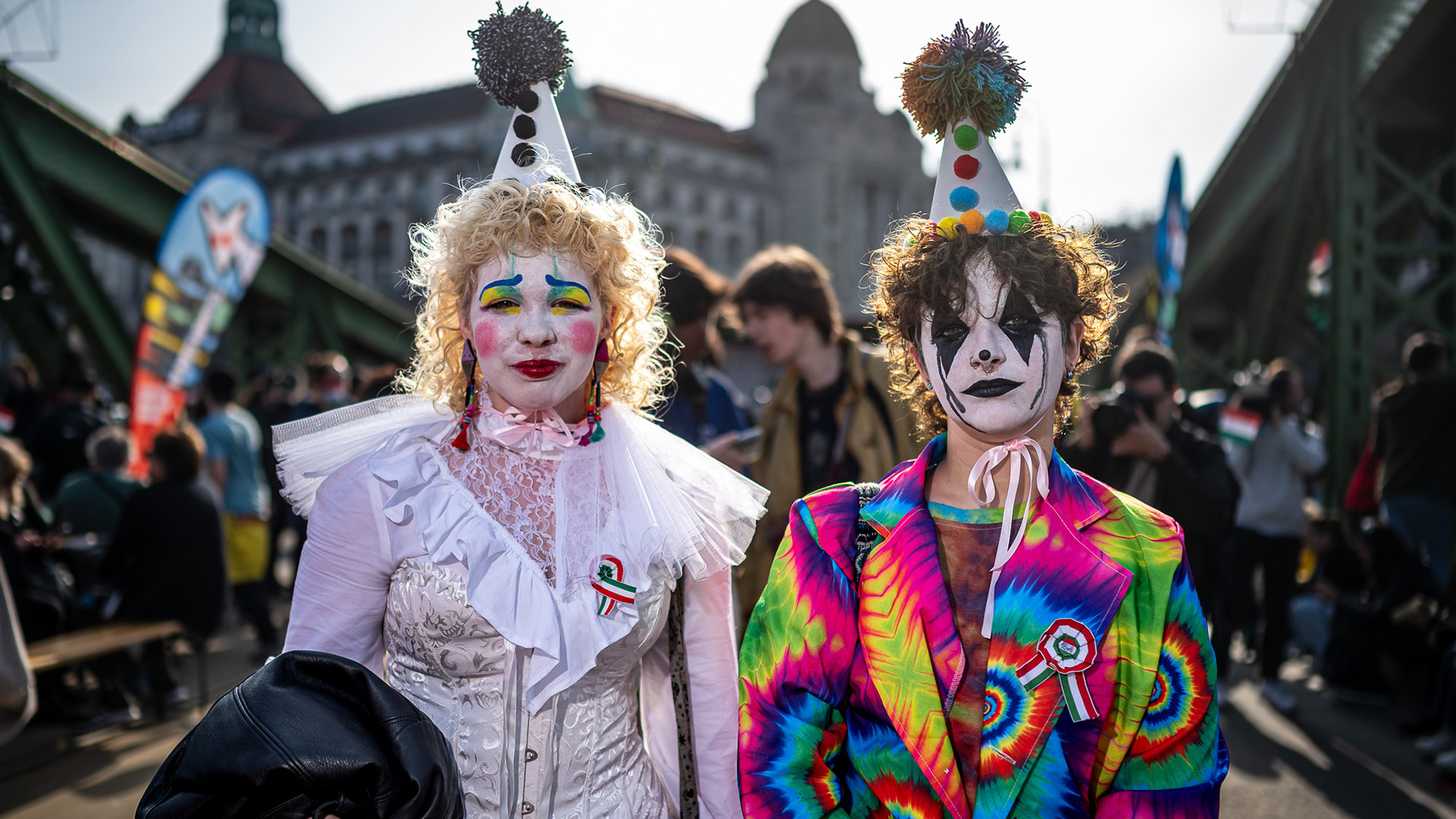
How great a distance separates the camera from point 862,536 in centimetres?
190

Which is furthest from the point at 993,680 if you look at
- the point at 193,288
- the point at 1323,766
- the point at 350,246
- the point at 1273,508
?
the point at 350,246

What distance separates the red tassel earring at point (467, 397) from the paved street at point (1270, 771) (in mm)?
3347

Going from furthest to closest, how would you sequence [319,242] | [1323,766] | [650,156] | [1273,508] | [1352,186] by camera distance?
[319,242]
[650,156]
[1352,186]
[1273,508]
[1323,766]

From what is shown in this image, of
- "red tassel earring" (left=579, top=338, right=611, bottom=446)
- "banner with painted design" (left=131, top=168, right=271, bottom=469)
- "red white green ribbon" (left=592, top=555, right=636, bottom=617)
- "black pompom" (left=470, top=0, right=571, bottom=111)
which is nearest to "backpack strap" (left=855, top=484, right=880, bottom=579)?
"red white green ribbon" (left=592, top=555, right=636, bottom=617)

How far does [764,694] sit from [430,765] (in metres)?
0.56

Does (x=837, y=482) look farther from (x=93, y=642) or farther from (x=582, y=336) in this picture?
(x=93, y=642)

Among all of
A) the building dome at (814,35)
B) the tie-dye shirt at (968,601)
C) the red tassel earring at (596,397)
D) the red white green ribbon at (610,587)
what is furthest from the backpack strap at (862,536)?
the building dome at (814,35)

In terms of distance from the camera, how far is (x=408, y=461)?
2.15 meters

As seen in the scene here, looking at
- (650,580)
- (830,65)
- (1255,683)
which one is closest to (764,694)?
(650,580)

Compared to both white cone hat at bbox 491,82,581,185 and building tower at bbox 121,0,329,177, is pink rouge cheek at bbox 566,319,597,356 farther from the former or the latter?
building tower at bbox 121,0,329,177

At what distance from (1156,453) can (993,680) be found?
2.34 m

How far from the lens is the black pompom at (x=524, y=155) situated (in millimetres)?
2303

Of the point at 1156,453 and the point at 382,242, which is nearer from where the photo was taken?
the point at 1156,453

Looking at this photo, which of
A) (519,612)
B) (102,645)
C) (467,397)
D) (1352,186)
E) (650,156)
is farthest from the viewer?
(650,156)
